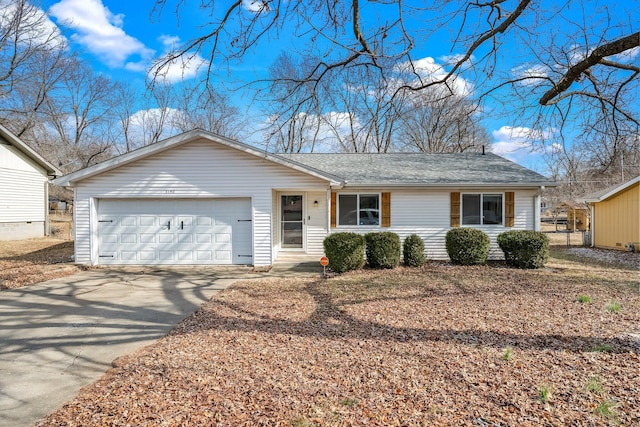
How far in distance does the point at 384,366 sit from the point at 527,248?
318 inches

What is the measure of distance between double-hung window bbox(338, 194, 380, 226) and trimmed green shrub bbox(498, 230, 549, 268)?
3.87m

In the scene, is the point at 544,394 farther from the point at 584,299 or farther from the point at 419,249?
the point at 419,249

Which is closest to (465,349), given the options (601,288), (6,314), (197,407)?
(197,407)

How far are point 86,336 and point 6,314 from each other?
2181mm

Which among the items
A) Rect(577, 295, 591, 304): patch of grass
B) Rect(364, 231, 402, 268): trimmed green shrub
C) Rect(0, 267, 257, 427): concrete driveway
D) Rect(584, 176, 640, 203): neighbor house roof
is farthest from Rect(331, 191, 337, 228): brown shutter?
Rect(584, 176, 640, 203): neighbor house roof

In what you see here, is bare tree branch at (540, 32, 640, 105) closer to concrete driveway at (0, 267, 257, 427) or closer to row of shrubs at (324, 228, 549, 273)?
row of shrubs at (324, 228, 549, 273)

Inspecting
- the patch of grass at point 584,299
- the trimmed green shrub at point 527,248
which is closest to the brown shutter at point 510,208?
the trimmed green shrub at point 527,248

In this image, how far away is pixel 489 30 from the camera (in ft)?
18.8

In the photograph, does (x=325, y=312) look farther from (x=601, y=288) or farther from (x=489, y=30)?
(x=601, y=288)

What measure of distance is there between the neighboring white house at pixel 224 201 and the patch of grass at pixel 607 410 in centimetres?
756

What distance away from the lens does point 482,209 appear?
37.8 ft

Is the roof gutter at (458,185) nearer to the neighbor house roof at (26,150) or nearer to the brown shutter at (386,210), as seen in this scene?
the brown shutter at (386,210)

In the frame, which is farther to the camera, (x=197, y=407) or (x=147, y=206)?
(x=147, y=206)

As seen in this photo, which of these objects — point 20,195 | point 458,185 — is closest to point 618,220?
point 458,185
